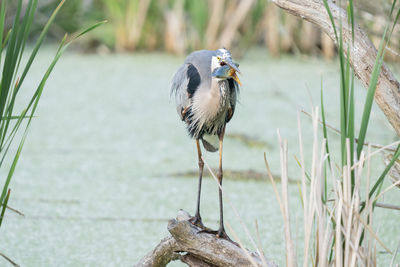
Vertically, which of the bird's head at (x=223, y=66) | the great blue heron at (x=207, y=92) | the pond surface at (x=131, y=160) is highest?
the bird's head at (x=223, y=66)

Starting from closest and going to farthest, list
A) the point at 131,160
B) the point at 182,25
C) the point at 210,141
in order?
the point at 210,141
the point at 131,160
the point at 182,25

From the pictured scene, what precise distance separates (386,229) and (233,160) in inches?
33.2

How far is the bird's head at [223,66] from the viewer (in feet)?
4.05

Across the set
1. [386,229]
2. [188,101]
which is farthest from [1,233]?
[386,229]

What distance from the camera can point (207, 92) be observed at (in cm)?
133

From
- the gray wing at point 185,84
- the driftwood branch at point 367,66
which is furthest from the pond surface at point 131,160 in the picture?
the gray wing at point 185,84

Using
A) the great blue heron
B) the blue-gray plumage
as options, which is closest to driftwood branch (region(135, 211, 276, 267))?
the great blue heron

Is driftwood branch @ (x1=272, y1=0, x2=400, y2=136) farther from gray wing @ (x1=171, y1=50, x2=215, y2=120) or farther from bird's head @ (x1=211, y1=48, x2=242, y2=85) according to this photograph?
gray wing @ (x1=171, y1=50, x2=215, y2=120)

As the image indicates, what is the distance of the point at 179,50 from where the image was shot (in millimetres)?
4141

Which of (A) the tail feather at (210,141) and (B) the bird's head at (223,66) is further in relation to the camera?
(A) the tail feather at (210,141)

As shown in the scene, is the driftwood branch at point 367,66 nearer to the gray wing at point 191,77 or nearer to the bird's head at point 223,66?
the bird's head at point 223,66

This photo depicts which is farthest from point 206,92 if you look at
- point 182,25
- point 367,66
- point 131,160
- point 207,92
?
point 182,25

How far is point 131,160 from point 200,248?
52.3 inches

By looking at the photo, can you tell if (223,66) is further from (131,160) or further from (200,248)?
(131,160)
